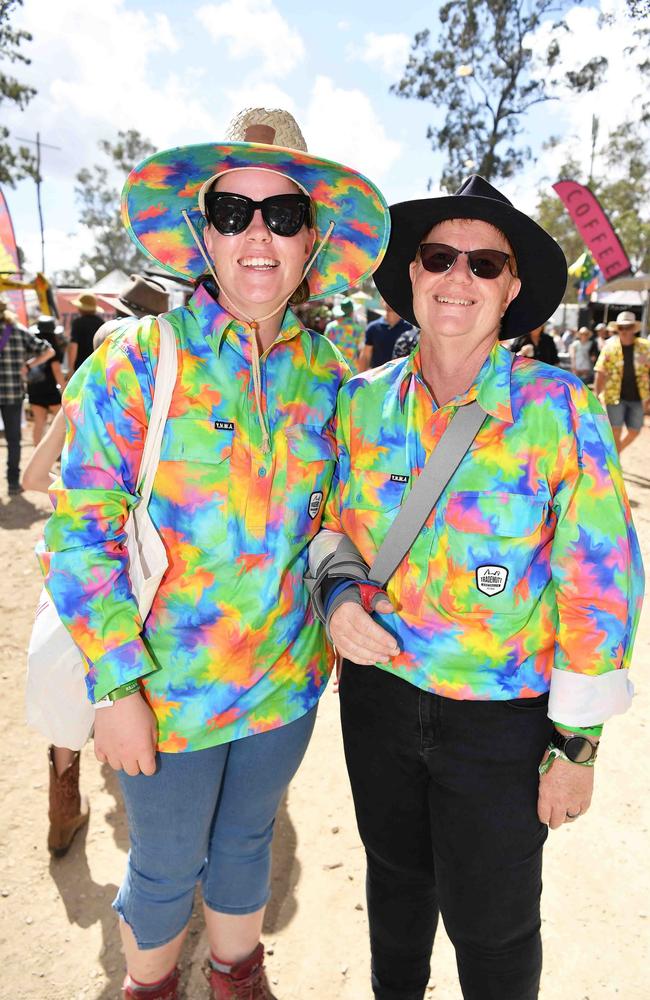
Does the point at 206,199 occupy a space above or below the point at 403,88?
below

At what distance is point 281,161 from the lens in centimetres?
167

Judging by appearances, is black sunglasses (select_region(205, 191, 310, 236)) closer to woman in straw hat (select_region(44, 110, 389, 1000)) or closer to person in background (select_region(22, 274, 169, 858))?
woman in straw hat (select_region(44, 110, 389, 1000))

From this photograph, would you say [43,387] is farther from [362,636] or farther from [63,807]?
[362,636]

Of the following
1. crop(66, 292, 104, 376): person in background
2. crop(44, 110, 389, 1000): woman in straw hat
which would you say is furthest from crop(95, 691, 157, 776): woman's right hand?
crop(66, 292, 104, 376): person in background

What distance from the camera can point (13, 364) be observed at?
7414 millimetres

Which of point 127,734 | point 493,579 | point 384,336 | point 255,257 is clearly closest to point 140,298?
point 255,257

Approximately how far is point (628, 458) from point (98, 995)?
10.3 meters

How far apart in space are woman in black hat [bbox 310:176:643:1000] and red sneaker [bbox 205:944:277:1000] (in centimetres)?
60

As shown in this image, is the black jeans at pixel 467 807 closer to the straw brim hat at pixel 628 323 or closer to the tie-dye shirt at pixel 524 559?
the tie-dye shirt at pixel 524 559

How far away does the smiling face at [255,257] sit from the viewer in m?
1.58

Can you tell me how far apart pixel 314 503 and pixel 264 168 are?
32.3 inches

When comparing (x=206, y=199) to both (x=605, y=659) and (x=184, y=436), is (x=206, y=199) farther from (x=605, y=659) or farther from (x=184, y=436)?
(x=605, y=659)

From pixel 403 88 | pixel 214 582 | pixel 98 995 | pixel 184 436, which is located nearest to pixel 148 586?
pixel 214 582

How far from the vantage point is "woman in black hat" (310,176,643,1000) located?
144cm
